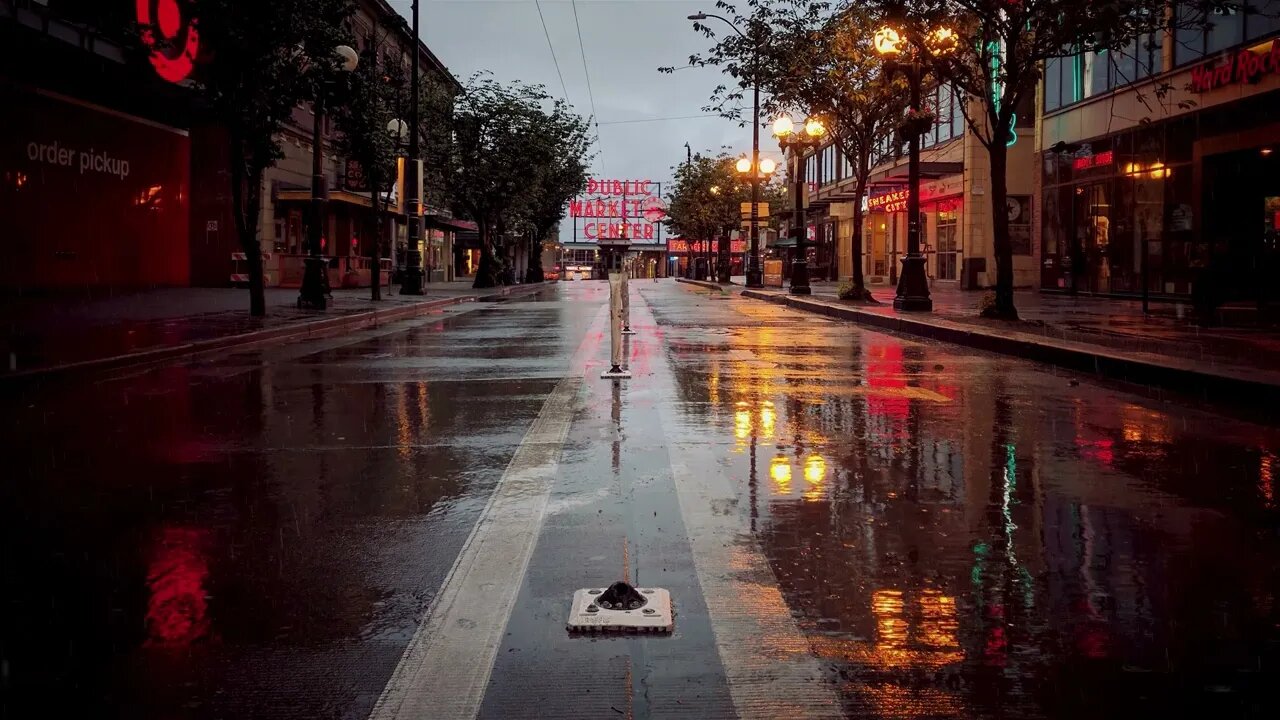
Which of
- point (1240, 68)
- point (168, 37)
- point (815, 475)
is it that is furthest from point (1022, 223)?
point (815, 475)

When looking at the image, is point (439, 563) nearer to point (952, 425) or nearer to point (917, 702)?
point (917, 702)

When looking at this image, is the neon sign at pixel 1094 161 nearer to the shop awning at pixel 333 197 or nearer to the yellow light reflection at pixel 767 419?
the shop awning at pixel 333 197

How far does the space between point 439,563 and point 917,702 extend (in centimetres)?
218

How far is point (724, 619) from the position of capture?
12.9 ft

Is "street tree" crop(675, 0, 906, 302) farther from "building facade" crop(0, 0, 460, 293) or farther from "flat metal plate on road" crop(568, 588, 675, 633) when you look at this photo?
"flat metal plate on road" crop(568, 588, 675, 633)

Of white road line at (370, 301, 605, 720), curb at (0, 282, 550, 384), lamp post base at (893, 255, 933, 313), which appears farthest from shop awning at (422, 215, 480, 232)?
white road line at (370, 301, 605, 720)

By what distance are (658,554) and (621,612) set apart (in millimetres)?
884

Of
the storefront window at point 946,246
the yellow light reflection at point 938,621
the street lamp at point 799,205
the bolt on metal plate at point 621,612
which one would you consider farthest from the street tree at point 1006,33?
the storefront window at point 946,246

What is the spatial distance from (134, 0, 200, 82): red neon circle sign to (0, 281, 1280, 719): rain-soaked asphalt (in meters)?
12.2

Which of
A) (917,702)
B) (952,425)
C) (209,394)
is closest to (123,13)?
(209,394)

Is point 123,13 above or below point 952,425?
above

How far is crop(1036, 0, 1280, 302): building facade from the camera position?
24.2m

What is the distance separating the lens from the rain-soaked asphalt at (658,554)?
11.0 feet

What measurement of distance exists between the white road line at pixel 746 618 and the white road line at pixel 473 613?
0.73 meters
